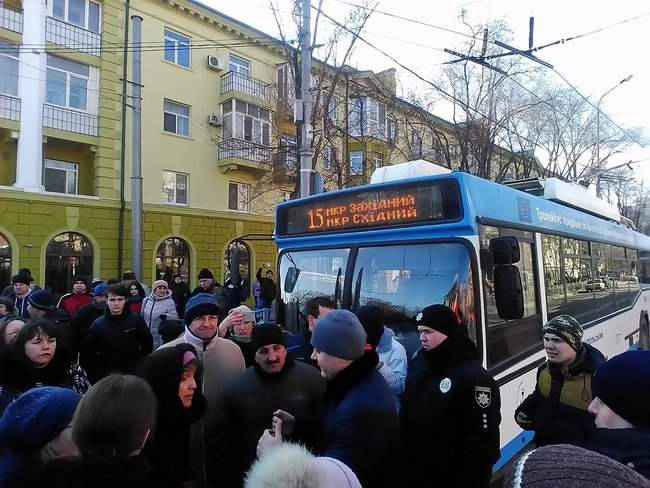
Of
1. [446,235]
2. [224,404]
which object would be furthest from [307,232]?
[224,404]

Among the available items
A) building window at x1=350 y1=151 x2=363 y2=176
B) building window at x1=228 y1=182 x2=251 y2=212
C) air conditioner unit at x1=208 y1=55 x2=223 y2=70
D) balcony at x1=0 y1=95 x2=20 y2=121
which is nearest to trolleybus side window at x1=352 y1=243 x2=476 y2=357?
balcony at x1=0 y1=95 x2=20 y2=121

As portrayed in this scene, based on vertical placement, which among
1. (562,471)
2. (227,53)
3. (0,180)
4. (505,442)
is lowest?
(505,442)

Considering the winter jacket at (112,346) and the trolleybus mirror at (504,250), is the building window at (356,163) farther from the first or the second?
the trolleybus mirror at (504,250)

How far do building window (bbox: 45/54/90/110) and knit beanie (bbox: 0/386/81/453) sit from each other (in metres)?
17.7

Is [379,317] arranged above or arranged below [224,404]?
above

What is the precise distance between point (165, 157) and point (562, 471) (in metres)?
20.0

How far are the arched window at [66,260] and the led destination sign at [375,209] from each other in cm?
1342

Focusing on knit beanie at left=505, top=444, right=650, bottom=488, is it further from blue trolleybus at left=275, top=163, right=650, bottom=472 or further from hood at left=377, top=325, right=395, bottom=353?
blue trolleybus at left=275, top=163, right=650, bottom=472

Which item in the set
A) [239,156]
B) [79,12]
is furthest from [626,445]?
[79,12]

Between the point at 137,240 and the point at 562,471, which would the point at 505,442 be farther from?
A: the point at 137,240

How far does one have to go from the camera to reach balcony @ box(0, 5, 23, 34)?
15539 mm

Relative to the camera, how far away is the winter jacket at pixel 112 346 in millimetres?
4582

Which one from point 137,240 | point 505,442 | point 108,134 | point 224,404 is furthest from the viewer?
point 108,134

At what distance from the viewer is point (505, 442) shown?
4.06 m
